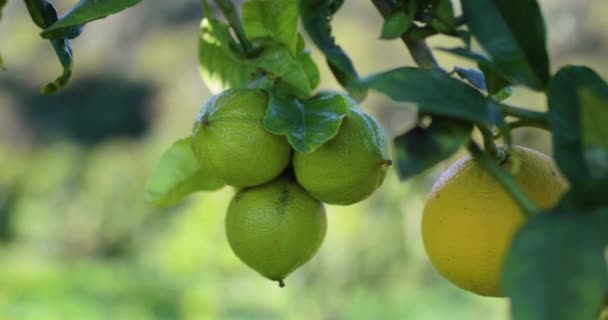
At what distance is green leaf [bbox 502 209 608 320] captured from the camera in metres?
0.36

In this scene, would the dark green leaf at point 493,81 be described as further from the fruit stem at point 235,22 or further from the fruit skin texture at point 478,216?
the fruit stem at point 235,22

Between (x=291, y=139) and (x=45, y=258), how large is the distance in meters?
4.55

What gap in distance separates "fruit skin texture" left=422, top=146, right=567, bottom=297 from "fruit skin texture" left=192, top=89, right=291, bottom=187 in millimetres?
111

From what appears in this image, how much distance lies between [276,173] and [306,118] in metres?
0.06

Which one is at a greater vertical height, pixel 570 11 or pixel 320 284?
pixel 570 11

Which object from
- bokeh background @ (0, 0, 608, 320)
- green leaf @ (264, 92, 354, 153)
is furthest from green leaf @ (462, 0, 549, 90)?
bokeh background @ (0, 0, 608, 320)

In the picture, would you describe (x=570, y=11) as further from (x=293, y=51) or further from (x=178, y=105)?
(x=293, y=51)

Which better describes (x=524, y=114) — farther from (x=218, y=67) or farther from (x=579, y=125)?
(x=218, y=67)

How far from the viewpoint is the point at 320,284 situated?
12.5 feet

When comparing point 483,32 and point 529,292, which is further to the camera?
point 483,32

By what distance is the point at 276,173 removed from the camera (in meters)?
0.65

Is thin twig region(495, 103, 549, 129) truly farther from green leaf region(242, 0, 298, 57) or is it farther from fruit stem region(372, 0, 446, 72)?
green leaf region(242, 0, 298, 57)

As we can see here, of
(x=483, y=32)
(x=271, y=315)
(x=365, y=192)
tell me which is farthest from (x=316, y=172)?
(x=271, y=315)

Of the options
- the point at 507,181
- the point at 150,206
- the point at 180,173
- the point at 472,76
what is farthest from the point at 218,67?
the point at 150,206
